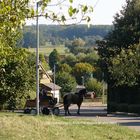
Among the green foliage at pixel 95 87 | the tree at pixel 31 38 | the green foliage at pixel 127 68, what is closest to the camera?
the tree at pixel 31 38

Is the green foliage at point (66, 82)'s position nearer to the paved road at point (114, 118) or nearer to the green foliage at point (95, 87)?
the green foliage at point (95, 87)

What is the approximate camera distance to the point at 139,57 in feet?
160

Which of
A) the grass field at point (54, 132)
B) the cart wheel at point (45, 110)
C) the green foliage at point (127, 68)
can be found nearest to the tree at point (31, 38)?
the cart wheel at point (45, 110)

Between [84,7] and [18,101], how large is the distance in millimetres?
35453

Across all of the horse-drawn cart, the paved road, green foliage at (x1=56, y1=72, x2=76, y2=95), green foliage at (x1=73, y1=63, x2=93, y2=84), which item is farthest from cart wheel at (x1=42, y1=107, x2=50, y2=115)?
green foliage at (x1=73, y1=63, x2=93, y2=84)

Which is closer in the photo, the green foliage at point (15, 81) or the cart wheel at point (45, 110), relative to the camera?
the green foliage at point (15, 81)

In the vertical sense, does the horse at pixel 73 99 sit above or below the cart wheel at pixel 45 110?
above

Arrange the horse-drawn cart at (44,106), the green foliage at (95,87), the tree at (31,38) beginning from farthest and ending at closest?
1. the green foliage at (95,87)
2. the horse-drawn cart at (44,106)
3. the tree at (31,38)

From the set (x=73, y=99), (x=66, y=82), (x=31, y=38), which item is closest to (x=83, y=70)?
(x=66, y=82)

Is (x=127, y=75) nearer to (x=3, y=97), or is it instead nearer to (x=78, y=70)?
(x=3, y=97)

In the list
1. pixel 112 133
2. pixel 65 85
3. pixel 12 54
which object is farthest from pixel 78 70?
pixel 12 54

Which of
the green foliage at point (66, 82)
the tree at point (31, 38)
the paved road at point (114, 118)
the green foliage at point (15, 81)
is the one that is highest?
the tree at point (31, 38)

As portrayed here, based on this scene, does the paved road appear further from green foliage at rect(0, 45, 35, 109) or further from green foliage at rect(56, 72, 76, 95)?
green foliage at rect(56, 72, 76, 95)

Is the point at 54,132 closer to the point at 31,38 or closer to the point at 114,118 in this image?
the point at 114,118
